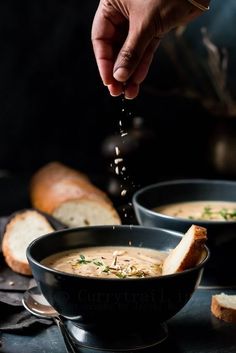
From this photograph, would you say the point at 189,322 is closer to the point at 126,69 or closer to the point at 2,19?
the point at 126,69

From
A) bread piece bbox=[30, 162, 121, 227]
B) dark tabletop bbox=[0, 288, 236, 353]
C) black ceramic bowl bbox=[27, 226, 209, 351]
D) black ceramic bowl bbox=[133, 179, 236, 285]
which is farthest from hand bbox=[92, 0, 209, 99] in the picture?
bread piece bbox=[30, 162, 121, 227]

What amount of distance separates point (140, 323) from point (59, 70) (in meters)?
2.32

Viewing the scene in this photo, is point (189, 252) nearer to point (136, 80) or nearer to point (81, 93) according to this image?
point (136, 80)

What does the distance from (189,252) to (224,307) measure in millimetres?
275

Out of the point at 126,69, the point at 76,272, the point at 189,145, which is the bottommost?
the point at 189,145

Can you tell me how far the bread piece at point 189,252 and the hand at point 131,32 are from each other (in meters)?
0.46

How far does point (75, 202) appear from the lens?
295 cm

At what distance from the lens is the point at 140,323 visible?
1873 mm

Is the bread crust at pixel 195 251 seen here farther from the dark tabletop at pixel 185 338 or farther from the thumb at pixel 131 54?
the thumb at pixel 131 54

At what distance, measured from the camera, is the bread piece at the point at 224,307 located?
207 cm

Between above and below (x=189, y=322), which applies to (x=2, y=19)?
above

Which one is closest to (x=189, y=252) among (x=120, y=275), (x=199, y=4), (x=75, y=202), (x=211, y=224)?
(x=120, y=275)

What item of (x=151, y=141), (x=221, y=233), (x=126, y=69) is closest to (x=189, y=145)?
(x=151, y=141)

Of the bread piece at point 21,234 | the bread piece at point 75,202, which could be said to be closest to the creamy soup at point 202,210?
the bread piece at point 75,202
